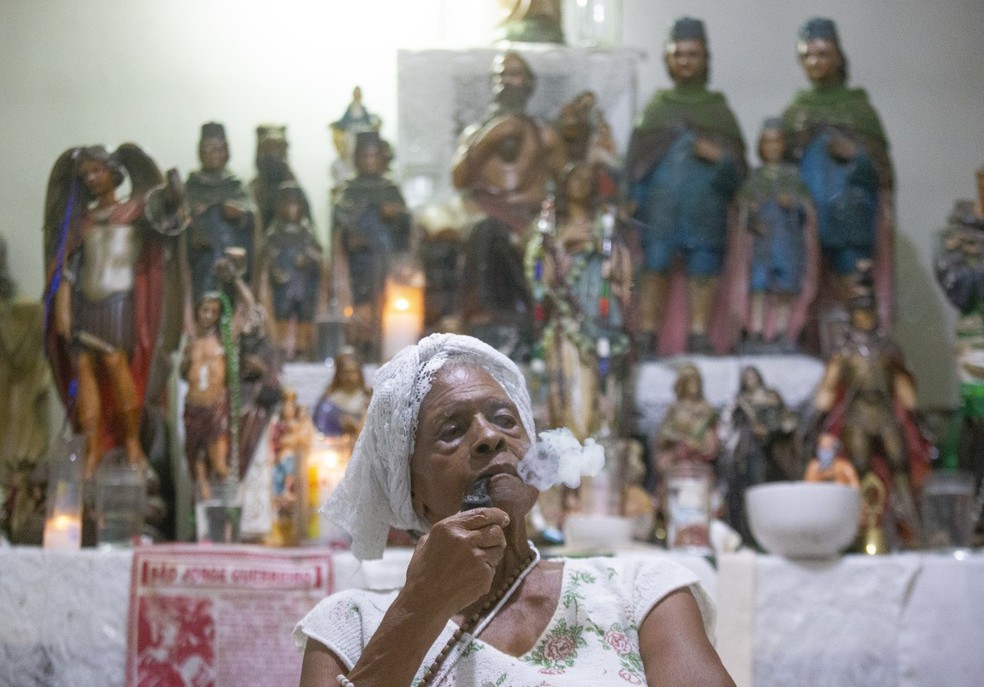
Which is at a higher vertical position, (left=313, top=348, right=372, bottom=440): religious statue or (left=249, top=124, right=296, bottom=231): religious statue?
(left=249, top=124, right=296, bottom=231): religious statue

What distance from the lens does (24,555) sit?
2.91 metres

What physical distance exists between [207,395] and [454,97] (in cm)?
118

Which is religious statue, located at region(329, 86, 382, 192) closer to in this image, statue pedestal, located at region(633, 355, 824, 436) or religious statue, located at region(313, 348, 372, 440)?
religious statue, located at region(313, 348, 372, 440)

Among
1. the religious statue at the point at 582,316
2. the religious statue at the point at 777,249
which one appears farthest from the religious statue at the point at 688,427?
the religious statue at the point at 777,249

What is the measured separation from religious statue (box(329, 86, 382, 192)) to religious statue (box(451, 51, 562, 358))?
0.28 metres

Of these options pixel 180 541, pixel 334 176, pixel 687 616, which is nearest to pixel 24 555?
pixel 180 541

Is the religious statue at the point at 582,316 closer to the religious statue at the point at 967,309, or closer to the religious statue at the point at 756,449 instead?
the religious statue at the point at 756,449

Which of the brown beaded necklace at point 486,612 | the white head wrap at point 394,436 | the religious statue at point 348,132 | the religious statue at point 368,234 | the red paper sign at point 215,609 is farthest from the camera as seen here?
the religious statue at point 348,132

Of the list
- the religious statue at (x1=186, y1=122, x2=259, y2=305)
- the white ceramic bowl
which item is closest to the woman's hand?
the white ceramic bowl

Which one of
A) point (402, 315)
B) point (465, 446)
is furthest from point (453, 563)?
point (402, 315)

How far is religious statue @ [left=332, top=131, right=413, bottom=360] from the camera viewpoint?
3865 mm

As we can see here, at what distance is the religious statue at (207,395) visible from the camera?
355 centimetres

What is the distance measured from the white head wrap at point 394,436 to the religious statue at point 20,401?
2097 millimetres

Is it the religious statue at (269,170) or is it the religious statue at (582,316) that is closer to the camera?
the religious statue at (582,316)
